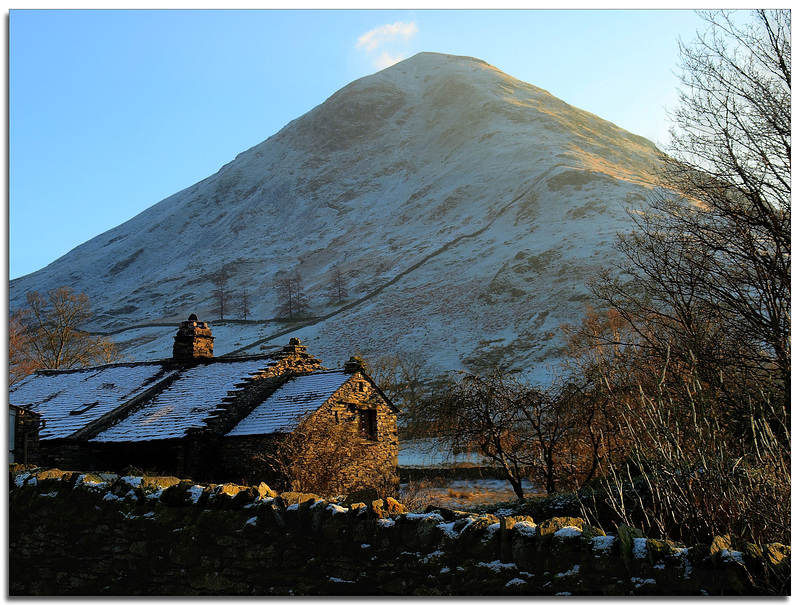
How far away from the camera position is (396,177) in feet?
516

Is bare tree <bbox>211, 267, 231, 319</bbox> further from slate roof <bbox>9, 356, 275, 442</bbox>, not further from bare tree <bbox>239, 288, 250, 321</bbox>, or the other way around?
slate roof <bbox>9, 356, 275, 442</bbox>

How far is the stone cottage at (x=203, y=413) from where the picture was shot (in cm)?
2125

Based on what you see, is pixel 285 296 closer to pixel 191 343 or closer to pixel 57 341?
pixel 57 341

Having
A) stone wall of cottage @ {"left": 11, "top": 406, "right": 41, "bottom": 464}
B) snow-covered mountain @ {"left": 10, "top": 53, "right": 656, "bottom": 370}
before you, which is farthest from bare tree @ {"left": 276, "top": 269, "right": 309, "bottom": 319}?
stone wall of cottage @ {"left": 11, "top": 406, "right": 41, "bottom": 464}

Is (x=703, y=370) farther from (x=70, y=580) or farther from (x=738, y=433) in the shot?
(x=70, y=580)

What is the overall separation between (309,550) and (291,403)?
645 inches

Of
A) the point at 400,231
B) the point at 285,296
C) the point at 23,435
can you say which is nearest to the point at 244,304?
the point at 285,296

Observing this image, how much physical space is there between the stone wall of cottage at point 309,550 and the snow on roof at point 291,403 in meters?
11.8

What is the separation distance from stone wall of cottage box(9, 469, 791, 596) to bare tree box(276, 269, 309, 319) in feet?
260

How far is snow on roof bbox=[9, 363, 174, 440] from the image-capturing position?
23234mm

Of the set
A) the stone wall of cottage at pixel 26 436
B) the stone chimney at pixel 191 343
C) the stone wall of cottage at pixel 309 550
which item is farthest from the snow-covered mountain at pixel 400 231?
the stone wall of cottage at pixel 309 550

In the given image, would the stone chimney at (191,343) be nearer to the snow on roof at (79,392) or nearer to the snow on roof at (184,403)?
the snow on roof at (79,392)

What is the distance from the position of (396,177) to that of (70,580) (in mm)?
152856

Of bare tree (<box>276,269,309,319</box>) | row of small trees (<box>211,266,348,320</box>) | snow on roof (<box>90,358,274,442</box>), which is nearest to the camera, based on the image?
snow on roof (<box>90,358,274,442</box>)
